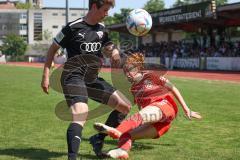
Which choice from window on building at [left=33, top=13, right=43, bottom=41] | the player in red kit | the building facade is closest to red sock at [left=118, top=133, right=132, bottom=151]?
the player in red kit

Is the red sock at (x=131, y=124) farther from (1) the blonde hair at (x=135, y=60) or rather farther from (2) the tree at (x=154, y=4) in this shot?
(2) the tree at (x=154, y=4)

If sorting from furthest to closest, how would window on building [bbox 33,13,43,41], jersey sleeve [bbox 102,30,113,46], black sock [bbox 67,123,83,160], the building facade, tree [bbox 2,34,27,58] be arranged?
1. window on building [bbox 33,13,43,41]
2. the building facade
3. tree [bbox 2,34,27,58]
4. jersey sleeve [bbox 102,30,113,46]
5. black sock [bbox 67,123,83,160]

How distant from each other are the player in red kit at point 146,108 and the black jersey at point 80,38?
0.55 meters

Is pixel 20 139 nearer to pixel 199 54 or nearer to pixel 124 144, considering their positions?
pixel 124 144

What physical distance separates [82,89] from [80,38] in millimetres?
605

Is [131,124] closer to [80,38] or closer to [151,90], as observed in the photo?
[151,90]

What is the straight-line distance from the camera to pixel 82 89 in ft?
19.8

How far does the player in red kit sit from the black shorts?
0.36 m

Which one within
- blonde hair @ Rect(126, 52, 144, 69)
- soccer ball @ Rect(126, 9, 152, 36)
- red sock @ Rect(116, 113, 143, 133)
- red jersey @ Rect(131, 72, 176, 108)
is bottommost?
red sock @ Rect(116, 113, 143, 133)

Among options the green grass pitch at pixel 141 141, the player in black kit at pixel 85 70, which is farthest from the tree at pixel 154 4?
the player in black kit at pixel 85 70

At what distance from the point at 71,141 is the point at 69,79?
2.79ft

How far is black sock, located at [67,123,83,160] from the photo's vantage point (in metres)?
5.58

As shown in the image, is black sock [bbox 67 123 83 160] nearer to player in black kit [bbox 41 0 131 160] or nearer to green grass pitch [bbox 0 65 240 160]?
player in black kit [bbox 41 0 131 160]

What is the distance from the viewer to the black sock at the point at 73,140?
558 cm
